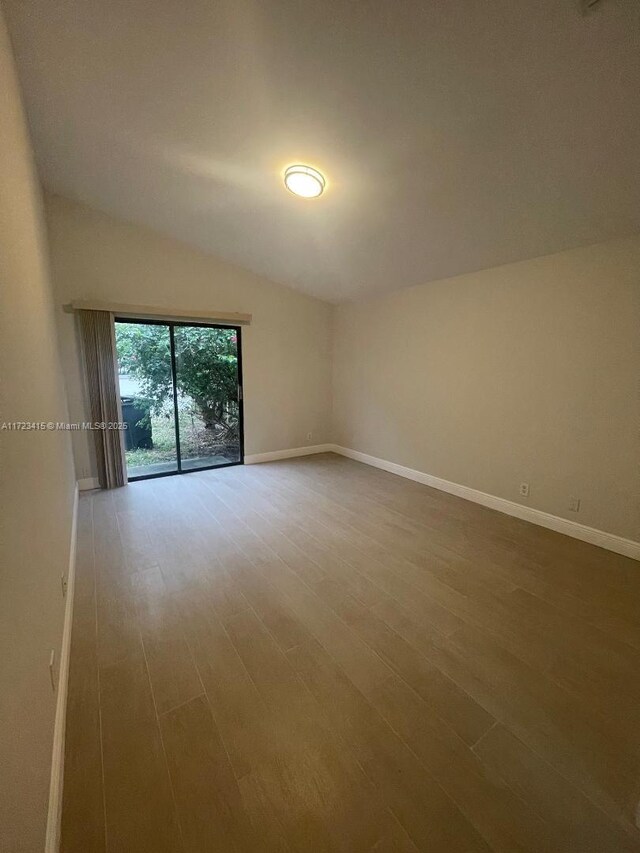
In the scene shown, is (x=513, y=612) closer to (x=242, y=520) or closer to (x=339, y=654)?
(x=339, y=654)

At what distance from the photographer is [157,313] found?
399cm

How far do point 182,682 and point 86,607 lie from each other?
2.90ft

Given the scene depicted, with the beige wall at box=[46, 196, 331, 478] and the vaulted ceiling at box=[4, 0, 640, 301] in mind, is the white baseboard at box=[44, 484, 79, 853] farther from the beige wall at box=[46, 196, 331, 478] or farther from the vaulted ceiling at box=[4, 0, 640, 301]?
the vaulted ceiling at box=[4, 0, 640, 301]

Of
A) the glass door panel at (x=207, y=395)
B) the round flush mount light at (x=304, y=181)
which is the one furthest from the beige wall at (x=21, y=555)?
the glass door panel at (x=207, y=395)

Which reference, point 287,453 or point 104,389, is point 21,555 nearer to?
point 104,389

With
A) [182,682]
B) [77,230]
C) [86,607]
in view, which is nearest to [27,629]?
[182,682]

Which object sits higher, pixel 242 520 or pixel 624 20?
pixel 624 20

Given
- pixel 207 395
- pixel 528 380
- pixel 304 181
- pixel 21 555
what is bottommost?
pixel 21 555

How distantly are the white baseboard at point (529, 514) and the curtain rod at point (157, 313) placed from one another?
273cm

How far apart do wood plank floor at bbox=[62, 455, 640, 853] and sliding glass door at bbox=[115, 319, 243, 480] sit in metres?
1.73

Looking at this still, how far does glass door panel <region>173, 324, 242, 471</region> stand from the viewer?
14.3 ft

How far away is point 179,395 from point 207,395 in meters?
0.36

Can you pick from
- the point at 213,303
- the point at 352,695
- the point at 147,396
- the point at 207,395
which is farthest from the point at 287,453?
the point at 352,695

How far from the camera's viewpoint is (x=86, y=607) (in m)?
2.00
